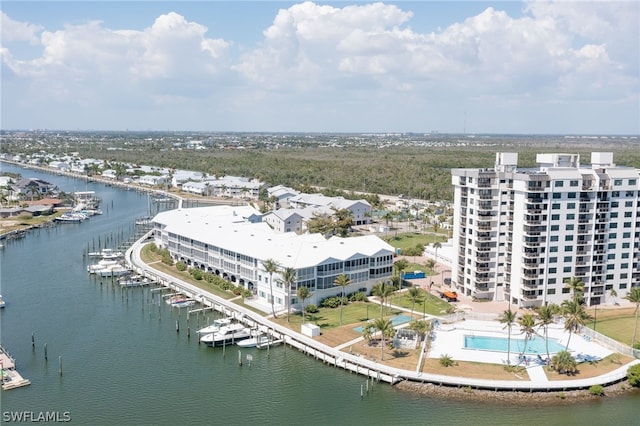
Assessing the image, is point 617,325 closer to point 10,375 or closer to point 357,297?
point 357,297

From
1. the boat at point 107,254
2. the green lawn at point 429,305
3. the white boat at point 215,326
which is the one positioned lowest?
the white boat at point 215,326

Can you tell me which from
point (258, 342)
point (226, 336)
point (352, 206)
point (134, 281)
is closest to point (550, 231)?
point (258, 342)

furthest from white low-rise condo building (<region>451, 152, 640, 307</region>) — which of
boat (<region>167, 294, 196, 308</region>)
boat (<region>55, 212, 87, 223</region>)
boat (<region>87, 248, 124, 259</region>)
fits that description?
boat (<region>55, 212, 87, 223</region>)

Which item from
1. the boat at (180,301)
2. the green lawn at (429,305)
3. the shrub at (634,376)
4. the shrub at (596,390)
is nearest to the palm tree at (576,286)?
the shrub at (634,376)

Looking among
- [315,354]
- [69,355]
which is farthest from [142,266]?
[315,354]

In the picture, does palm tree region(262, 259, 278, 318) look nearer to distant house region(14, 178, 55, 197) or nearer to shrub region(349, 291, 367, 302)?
shrub region(349, 291, 367, 302)

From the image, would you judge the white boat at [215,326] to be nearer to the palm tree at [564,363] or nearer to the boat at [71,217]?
the palm tree at [564,363]
